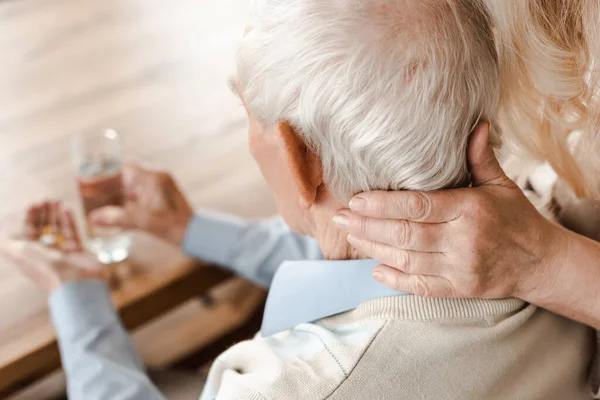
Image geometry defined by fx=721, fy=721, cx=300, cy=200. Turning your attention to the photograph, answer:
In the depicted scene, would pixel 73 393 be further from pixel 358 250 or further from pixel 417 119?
pixel 417 119

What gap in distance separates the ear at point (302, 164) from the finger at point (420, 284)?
0.45 ft

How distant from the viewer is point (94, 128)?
1.65 metres

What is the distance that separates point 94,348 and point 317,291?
17.8 inches

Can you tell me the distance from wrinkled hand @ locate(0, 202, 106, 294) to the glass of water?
0.11 feet

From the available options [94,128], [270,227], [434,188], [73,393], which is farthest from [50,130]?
[434,188]

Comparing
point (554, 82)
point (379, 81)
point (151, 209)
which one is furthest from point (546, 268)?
point (151, 209)

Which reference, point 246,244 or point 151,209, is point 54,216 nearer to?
point 151,209

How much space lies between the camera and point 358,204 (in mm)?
837

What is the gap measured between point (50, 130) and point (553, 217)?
1.13m

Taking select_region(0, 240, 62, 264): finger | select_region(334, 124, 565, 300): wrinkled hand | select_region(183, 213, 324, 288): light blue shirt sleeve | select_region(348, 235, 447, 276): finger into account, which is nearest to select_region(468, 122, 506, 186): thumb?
select_region(334, 124, 565, 300): wrinkled hand

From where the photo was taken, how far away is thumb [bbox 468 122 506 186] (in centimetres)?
82

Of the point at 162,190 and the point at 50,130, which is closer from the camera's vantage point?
the point at 162,190

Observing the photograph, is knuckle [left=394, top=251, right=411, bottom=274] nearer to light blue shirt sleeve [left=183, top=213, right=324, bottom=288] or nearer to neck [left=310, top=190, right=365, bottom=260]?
neck [left=310, top=190, right=365, bottom=260]

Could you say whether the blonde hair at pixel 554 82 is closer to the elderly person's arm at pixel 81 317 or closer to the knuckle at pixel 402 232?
the knuckle at pixel 402 232
